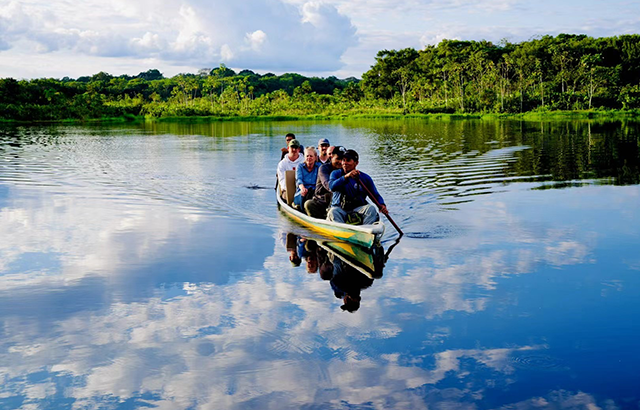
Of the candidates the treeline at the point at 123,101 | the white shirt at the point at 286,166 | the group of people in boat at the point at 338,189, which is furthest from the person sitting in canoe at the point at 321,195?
the treeline at the point at 123,101

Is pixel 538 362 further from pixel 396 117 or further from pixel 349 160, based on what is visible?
pixel 396 117

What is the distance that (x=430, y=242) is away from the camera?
436 inches

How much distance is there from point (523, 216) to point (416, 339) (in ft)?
24.6

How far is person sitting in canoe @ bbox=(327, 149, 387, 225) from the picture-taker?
10.4 meters

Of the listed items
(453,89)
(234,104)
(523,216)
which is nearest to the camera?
(523,216)

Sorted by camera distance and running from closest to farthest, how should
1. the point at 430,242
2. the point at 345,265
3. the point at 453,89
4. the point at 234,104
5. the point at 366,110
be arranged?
the point at 345,265 → the point at 430,242 → the point at 453,89 → the point at 366,110 → the point at 234,104

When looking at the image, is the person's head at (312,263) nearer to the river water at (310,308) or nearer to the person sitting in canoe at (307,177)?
the river water at (310,308)

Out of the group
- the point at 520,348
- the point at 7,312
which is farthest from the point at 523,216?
the point at 7,312

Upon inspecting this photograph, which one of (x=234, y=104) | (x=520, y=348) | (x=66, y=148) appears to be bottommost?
(x=520, y=348)

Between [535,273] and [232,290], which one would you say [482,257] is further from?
[232,290]

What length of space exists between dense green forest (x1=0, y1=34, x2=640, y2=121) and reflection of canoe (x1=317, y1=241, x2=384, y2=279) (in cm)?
6036

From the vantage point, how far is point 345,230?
410 inches

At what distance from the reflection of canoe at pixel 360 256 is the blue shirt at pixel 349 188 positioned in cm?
74

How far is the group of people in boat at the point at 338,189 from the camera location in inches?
406
